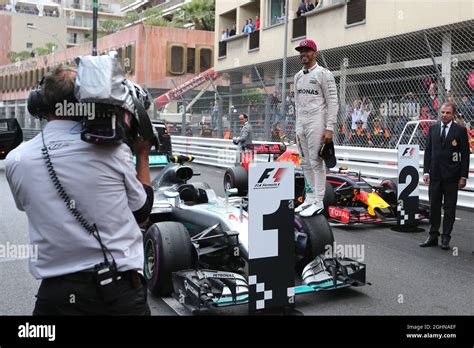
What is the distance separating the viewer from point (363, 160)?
1184 centimetres

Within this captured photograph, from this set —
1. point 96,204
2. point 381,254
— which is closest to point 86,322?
point 96,204

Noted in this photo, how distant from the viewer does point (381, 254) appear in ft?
20.8

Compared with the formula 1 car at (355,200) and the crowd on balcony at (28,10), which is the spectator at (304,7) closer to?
the formula 1 car at (355,200)

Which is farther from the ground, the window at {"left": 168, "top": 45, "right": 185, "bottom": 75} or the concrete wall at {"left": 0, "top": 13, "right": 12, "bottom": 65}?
the concrete wall at {"left": 0, "top": 13, "right": 12, "bottom": 65}

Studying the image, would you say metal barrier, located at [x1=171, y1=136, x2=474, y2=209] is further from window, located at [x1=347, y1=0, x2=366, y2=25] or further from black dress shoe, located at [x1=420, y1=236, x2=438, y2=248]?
window, located at [x1=347, y1=0, x2=366, y2=25]

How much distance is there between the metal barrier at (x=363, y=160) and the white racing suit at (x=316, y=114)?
4918 mm

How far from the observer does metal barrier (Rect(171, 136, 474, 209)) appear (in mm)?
9758

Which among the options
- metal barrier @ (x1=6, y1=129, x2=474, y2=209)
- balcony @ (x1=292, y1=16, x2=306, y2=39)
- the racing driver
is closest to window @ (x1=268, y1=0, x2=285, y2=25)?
balcony @ (x1=292, y1=16, x2=306, y2=39)

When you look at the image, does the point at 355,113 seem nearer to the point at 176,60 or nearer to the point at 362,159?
the point at 362,159

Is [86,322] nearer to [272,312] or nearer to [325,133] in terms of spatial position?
[272,312]

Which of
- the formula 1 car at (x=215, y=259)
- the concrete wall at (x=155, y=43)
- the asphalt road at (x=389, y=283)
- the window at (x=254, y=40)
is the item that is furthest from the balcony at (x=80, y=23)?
the formula 1 car at (x=215, y=259)

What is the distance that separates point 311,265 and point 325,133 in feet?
5.36

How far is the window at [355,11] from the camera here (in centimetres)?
1684

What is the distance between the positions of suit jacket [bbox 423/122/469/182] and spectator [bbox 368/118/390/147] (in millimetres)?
4893
